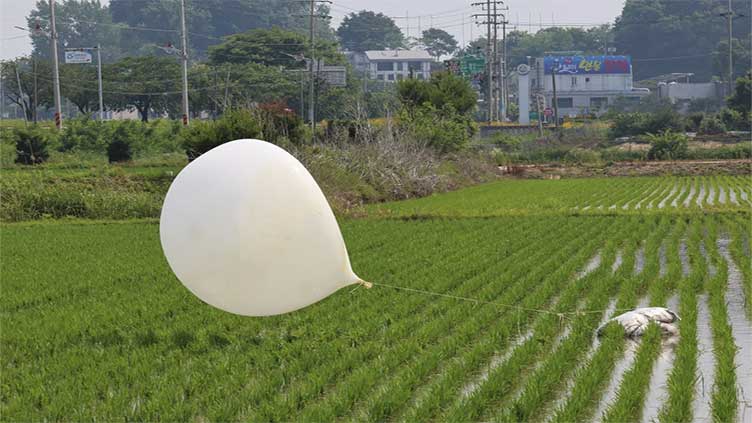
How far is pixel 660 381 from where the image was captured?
7.82m

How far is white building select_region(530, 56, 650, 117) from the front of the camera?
110000mm

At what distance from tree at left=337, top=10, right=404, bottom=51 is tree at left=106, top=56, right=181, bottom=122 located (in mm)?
74671

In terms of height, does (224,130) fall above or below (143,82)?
below

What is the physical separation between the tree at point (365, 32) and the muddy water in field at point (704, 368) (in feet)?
466

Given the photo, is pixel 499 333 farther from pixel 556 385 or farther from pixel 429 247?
pixel 429 247

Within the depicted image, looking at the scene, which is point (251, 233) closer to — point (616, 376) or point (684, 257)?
point (616, 376)

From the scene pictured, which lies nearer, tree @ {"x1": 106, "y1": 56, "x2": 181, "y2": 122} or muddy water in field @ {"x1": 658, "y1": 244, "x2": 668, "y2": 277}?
muddy water in field @ {"x1": 658, "y1": 244, "x2": 668, "y2": 277}

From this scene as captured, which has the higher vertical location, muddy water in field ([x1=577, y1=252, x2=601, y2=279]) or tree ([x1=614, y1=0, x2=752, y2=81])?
tree ([x1=614, y1=0, x2=752, y2=81])

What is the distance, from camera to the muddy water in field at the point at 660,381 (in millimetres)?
6988

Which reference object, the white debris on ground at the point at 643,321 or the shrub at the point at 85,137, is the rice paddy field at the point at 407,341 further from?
the shrub at the point at 85,137

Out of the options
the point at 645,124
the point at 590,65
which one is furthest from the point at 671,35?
the point at 645,124

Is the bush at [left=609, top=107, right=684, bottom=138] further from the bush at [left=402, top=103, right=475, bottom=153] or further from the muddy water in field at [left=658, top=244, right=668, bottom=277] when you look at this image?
the muddy water in field at [left=658, top=244, right=668, bottom=277]

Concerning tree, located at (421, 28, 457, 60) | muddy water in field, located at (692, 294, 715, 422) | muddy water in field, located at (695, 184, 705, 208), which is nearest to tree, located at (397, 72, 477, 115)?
muddy water in field, located at (695, 184, 705, 208)

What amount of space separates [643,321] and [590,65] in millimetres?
104543
